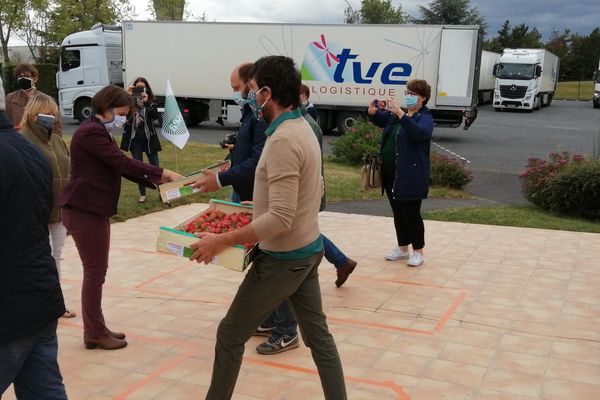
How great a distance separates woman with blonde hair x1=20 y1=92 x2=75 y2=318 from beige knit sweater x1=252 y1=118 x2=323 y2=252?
196cm

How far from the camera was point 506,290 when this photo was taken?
582cm

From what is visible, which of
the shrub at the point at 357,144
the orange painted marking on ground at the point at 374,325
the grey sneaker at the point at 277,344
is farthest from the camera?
the shrub at the point at 357,144

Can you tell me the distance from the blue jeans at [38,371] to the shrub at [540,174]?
8.97m

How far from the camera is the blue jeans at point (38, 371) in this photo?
2.40m

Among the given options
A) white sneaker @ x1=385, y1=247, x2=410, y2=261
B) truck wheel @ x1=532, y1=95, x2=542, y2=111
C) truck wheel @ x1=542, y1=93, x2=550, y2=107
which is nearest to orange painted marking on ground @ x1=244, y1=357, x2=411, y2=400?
white sneaker @ x1=385, y1=247, x2=410, y2=261

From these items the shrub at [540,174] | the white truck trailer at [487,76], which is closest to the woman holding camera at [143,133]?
the shrub at [540,174]

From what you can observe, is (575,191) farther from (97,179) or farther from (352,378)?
(97,179)

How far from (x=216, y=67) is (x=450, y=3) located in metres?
41.7

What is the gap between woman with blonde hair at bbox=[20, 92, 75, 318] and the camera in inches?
172

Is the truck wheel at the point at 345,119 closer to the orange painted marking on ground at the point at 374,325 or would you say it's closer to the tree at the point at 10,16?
the orange painted marking on ground at the point at 374,325

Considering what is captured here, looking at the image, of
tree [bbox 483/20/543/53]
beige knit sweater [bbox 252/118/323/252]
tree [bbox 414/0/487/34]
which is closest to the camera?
beige knit sweater [bbox 252/118/323/252]

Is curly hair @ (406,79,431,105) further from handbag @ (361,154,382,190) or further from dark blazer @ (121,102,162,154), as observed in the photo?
dark blazer @ (121,102,162,154)

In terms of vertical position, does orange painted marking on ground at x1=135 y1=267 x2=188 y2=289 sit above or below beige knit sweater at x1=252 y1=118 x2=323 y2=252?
below

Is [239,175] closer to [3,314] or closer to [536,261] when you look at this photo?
[3,314]
